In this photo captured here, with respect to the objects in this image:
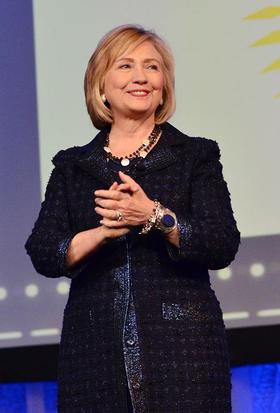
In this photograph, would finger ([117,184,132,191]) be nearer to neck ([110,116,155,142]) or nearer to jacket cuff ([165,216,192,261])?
jacket cuff ([165,216,192,261])

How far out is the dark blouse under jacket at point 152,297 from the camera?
1.96 m

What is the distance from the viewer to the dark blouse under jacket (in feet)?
6.44

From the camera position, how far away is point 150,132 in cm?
217

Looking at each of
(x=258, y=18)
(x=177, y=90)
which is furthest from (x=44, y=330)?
(x=258, y=18)

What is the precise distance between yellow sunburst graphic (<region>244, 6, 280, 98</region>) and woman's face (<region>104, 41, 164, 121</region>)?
1.25 m

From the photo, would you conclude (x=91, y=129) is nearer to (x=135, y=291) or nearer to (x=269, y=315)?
(x=269, y=315)

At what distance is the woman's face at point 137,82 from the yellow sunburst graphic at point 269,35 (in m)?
1.25

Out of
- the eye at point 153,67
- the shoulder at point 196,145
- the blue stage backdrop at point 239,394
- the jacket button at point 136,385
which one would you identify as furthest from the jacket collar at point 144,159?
the blue stage backdrop at point 239,394

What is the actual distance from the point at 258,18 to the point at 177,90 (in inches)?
14.6

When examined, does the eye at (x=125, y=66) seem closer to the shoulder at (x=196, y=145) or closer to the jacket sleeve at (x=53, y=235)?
the shoulder at (x=196, y=145)

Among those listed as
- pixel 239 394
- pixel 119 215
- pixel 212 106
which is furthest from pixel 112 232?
pixel 239 394

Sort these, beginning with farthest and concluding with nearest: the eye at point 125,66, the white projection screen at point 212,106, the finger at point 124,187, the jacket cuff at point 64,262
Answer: the white projection screen at point 212,106 < the eye at point 125,66 < the jacket cuff at point 64,262 < the finger at point 124,187

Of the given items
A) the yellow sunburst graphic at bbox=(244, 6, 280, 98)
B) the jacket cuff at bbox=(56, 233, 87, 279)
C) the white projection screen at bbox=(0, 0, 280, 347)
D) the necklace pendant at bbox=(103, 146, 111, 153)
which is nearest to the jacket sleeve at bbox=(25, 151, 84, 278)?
the jacket cuff at bbox=(56, 233, 87, 279)

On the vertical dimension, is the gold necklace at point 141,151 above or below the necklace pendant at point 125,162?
above
